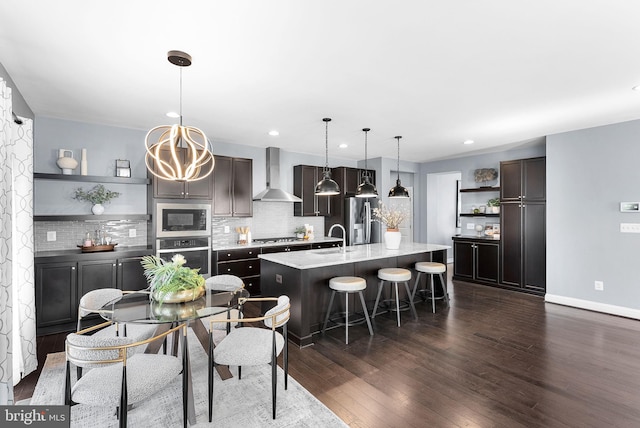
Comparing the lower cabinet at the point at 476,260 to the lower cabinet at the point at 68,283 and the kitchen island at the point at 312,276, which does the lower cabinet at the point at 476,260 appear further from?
the lower cabinet at the point at 68,283

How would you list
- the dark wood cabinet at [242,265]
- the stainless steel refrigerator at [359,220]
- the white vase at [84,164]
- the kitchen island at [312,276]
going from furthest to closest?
the stainless steel refrigerator at [359,220], the dark wood cabinet at [242,265], the white vase at [84,164], the kitchen island at [312,276]

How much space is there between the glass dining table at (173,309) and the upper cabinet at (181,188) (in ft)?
7.30

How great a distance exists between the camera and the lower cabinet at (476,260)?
6031mm

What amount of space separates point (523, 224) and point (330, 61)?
483 cm

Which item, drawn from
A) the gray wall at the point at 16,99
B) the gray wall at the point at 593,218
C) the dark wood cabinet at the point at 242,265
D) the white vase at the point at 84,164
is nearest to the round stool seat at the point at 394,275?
the dark wood cabinet at the point at 242,265

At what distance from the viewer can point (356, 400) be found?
7.98 feet

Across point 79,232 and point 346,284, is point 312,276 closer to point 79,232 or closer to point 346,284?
point 346,284

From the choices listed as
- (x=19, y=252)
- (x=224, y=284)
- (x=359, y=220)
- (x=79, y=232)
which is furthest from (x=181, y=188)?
(x=359, y=220)

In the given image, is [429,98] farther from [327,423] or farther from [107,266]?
[107,266]

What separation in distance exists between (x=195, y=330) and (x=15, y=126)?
2.74 metres

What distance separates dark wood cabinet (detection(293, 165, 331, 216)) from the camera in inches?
250

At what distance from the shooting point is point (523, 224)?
5.61 m

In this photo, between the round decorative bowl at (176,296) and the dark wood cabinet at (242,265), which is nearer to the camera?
the round decorative bowl at (176,296)

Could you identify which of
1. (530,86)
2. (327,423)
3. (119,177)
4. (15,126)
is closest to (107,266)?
(119,177)
